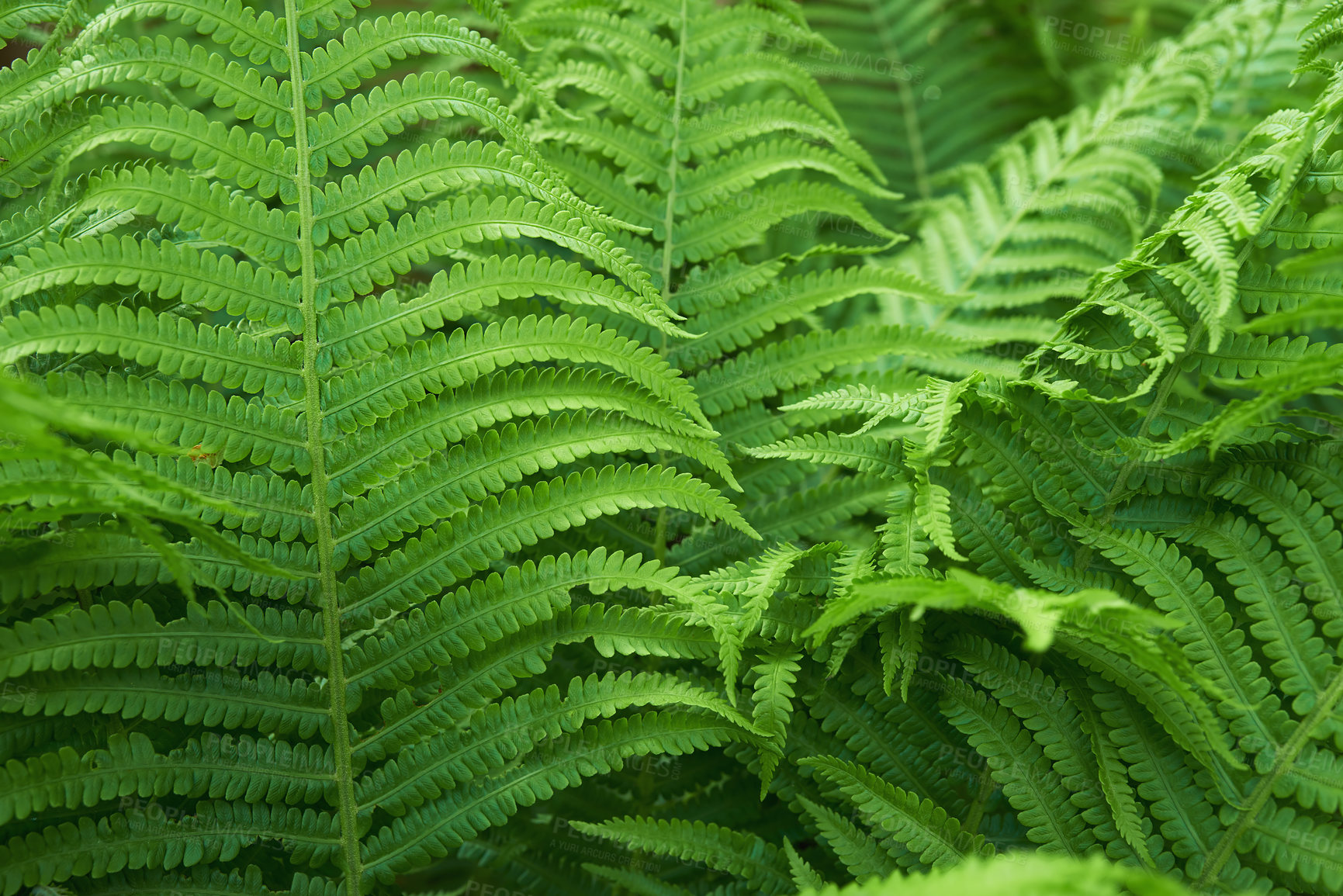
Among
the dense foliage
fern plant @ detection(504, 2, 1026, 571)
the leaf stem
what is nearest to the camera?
the dense foliage

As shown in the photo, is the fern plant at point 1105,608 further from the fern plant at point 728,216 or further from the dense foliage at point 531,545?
the fern plant at point 728,216

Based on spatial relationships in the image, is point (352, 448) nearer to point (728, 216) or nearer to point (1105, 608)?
point (728, 216)

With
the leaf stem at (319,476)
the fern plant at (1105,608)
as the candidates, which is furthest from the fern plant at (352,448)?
the fern plant at (1105,608)

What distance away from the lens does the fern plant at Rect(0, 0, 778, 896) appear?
0.98 metres

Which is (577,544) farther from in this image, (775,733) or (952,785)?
(952,785)

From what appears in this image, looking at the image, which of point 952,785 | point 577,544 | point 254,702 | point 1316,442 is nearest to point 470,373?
point 577,544

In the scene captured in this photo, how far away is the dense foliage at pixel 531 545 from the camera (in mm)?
925

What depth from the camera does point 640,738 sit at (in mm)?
1064

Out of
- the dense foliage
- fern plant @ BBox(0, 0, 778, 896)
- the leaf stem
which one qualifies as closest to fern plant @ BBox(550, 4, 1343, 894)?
the dense foliage

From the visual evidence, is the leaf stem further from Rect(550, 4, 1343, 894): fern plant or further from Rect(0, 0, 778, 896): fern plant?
Rect(550, 4, 1343, 894): fern plant

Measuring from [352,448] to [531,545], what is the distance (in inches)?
9.3

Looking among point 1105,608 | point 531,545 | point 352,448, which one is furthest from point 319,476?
point 1105,608

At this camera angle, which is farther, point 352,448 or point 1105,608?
point 352,448

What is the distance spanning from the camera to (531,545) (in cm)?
108
